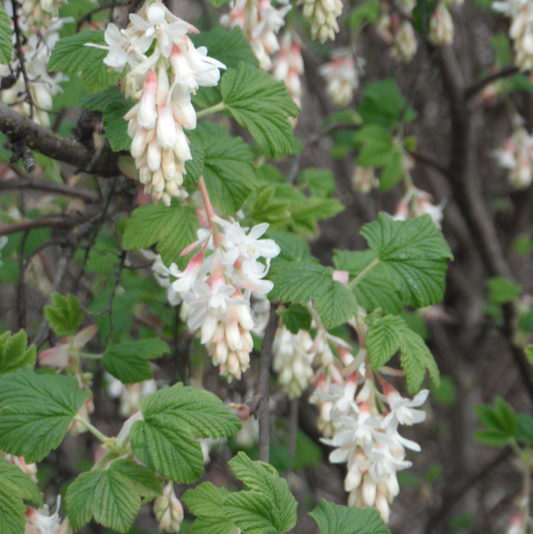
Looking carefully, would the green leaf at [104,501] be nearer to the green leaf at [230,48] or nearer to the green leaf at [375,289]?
the green leaf at [375,289]

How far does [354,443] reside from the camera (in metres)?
1.27

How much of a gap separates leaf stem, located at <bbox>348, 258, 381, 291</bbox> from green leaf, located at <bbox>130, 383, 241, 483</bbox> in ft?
1.46

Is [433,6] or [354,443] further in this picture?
[433,6]

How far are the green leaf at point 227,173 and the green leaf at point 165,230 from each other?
0.25ft

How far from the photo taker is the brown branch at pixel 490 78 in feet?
8.74

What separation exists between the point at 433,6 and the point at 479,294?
247cm

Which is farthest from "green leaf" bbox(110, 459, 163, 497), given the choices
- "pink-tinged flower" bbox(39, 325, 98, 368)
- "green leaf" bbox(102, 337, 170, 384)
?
"pink-tinged flower" bbox(39, 325, 98, 368)

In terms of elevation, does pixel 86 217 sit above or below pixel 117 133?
below

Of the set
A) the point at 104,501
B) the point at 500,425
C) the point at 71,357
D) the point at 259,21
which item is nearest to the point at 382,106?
the point at 259,21

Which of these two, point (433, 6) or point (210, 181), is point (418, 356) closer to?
point (210, 181)

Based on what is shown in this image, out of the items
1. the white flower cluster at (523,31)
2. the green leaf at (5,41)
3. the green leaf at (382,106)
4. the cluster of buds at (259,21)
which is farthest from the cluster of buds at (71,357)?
the white flower cluster at (523,31)

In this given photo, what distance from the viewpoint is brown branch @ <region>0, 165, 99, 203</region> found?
1.90 meters

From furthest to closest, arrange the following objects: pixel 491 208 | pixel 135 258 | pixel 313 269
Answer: pixel 491 208
pixel 135 258
pixel 313 269

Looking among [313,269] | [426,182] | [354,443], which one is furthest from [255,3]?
[426,182]
